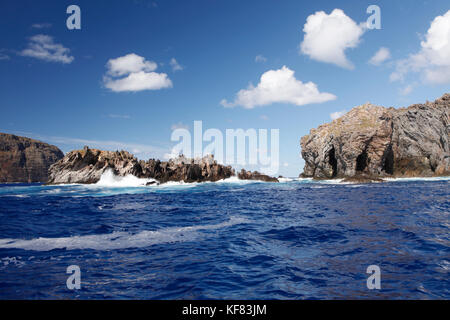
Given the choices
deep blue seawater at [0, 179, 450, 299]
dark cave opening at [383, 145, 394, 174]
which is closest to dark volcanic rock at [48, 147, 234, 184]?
dark cave opening at [383, 145, 394, 174]

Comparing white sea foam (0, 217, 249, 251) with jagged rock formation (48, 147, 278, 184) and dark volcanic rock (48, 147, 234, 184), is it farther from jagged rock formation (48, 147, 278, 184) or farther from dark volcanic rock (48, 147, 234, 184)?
jagged rock formation (48, 147, 278, 184)

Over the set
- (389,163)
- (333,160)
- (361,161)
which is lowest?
(389,163)

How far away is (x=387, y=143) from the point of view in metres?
83.2

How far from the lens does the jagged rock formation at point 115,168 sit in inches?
3280

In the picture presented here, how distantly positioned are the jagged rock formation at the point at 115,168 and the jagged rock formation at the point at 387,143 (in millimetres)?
46087

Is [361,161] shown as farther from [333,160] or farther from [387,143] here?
[333,160]

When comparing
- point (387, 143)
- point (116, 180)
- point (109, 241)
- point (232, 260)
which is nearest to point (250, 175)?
point (387, 143)

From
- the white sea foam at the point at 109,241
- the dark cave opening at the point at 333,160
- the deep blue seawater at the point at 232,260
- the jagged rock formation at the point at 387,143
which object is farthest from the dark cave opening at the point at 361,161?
the white sea foam at the point at 109,241

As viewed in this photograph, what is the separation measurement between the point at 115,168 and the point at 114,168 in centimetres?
32

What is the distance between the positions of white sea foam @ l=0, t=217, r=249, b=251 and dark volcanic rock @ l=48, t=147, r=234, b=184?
73.9 metres

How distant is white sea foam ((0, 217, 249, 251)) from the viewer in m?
10.6

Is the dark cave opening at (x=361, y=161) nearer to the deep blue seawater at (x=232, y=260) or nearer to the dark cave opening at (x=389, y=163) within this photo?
the dark cave opening at (x=389, y=163)
